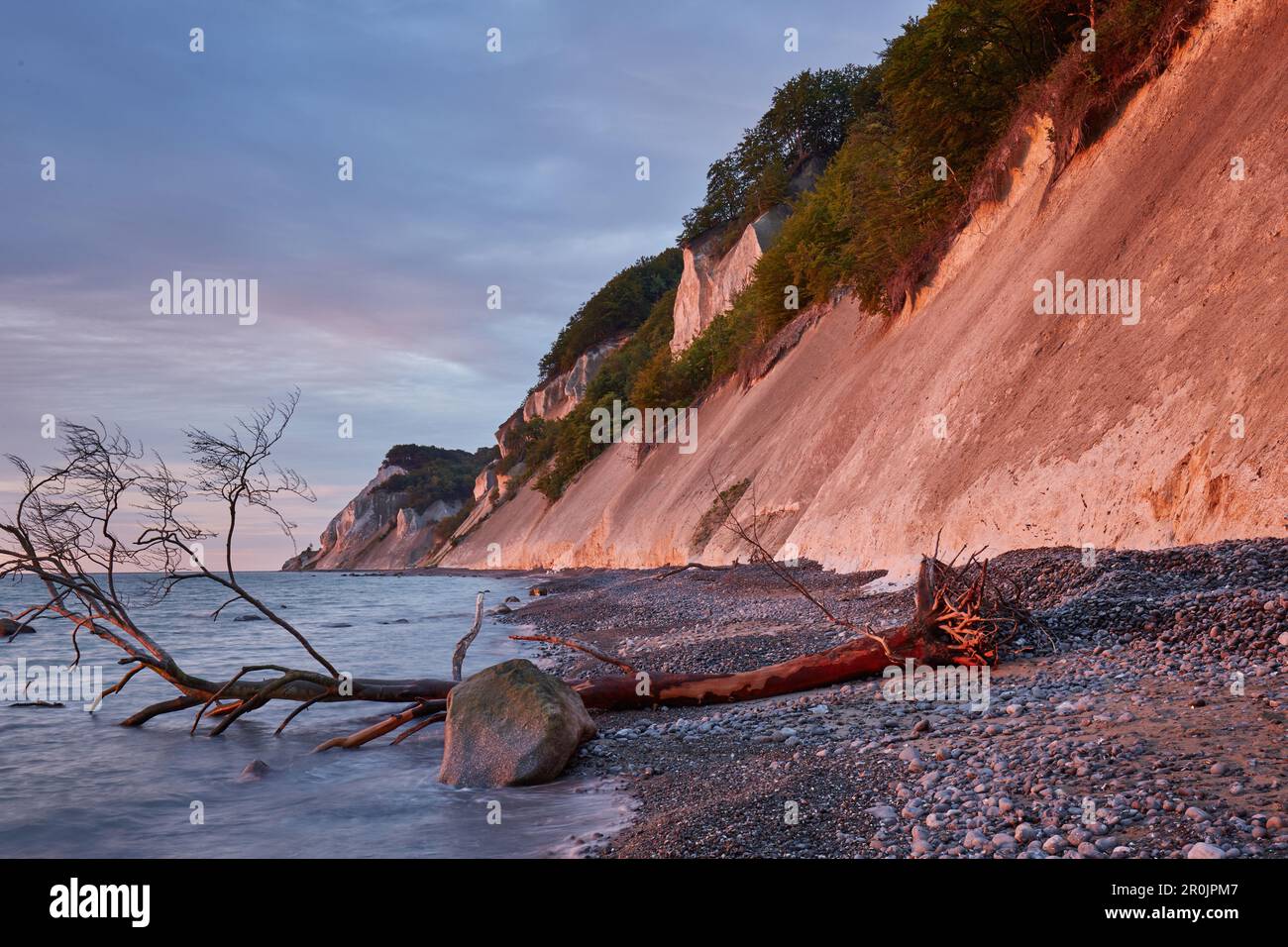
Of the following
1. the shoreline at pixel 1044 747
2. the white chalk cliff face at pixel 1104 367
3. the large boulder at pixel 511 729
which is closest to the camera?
the shoreline at pixel 1044 747

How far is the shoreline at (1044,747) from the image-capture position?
4102 mm

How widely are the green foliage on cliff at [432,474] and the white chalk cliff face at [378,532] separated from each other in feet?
3.62

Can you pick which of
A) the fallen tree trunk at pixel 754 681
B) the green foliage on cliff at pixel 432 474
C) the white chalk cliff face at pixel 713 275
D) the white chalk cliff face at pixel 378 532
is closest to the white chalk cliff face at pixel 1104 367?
the fallen tree trunk at pixel 754 681

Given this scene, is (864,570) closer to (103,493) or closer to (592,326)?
(103,493)

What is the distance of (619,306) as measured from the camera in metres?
71.1

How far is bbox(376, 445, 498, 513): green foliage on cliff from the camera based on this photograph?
109m

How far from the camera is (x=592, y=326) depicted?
71.6m

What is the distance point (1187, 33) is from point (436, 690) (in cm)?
1595

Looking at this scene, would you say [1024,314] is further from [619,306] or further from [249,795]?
[619,306]

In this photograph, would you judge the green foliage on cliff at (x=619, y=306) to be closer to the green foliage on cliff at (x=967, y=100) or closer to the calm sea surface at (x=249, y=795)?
the green foliage on cliff at (x=967, y=100)

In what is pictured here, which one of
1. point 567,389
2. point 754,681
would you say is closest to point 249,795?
point 754,681

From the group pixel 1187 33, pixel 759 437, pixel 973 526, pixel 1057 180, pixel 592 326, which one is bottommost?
pixel 973 526

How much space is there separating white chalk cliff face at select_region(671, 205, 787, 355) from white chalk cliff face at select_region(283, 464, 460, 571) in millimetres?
62459
